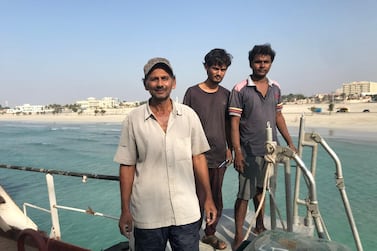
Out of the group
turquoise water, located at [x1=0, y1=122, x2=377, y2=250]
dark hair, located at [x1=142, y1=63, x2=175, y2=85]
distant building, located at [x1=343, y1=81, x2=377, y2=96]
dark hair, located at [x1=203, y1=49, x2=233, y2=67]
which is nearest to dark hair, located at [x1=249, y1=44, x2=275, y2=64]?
dark hair, located at [x1=203, y1=49, x2=233, y2=67]

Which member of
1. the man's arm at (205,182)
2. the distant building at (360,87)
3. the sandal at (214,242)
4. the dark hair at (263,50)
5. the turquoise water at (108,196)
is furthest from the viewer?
the distant building at (360,87)

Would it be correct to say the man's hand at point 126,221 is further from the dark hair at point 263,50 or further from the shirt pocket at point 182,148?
the dark hair at point 263,50

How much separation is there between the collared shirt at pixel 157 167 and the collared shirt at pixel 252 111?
101cm

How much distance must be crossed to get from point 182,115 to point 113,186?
37.3 feet

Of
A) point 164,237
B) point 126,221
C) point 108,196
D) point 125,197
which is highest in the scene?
point 125,197

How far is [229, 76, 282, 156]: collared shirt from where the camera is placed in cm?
291

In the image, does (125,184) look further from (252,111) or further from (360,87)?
(360,87)

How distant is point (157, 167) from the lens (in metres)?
2.04

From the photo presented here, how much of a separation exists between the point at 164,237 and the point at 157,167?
52 centimetres

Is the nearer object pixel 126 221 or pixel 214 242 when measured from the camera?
pixel 126 221

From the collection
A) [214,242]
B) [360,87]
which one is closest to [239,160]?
[214,242]

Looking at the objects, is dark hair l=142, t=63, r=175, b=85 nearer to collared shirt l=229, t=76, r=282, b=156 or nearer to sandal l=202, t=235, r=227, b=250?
collared shirt l=229, t=76, r=282, b=156

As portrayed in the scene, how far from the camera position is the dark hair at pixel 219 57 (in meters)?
2.92

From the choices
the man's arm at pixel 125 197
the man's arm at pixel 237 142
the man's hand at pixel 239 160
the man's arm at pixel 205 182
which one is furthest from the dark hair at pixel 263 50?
the man's arm at pixel 125 197
